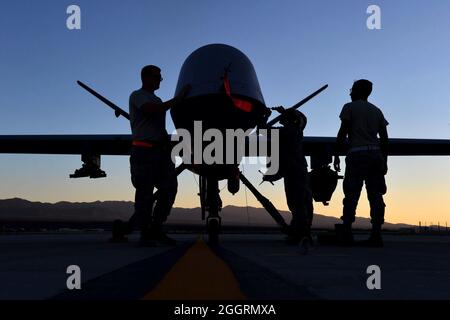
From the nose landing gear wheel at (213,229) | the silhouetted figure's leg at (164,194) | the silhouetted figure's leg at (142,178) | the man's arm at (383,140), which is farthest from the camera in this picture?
the nose landing gear wheel at (213,229)

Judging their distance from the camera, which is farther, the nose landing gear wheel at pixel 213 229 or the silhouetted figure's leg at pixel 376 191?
the nose landing gear wheel at pixel 213 229

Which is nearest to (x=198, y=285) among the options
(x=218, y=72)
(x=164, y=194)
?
(x=164, y=194)

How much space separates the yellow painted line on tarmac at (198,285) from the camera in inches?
86.4

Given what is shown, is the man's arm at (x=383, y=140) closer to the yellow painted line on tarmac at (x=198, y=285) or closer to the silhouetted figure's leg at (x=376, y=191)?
the silhouetted figure's leg at (x=376, y=191)

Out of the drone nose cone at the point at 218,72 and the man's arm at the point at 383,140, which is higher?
the drone nose cone at the point at 218,72

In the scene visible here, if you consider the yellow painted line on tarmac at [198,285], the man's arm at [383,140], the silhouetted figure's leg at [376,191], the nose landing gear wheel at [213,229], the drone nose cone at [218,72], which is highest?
the drone nose cone at [218,72]

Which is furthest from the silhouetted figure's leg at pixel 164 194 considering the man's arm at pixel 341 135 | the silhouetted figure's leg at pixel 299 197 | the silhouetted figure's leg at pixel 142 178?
the man's arm at pixel 341 135

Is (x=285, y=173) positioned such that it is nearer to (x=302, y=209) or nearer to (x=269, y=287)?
(x=302, y=209)

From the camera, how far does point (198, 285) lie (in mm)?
2574

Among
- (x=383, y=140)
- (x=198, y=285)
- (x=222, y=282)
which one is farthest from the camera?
(x=383, y=140)

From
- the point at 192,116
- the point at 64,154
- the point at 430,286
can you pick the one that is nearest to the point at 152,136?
the point at 192,116

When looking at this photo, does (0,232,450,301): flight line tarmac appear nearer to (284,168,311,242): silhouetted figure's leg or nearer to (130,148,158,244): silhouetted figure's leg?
(284,168,311,242): silhouetted figure's leg

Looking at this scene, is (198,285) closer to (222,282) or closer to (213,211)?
→ (222,282)

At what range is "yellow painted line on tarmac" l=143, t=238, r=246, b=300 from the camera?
7.20 ft
